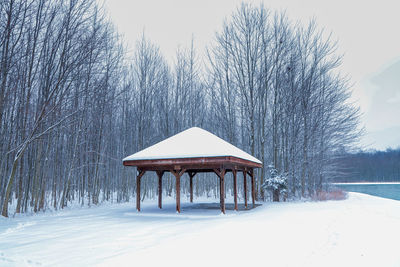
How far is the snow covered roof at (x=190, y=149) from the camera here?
10.7m

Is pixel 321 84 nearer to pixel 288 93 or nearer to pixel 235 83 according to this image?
pixel 288 93

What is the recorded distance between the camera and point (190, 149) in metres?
11.3

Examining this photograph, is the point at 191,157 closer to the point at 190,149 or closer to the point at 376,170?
the point at 190,149

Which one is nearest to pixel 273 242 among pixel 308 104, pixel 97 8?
pixel 97 8

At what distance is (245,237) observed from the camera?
6852 millimetres

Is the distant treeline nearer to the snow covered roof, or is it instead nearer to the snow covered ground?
the snow covered roof

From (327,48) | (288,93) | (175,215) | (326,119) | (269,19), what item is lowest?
(175,215)

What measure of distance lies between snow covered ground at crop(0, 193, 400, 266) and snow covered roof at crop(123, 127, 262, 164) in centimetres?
257

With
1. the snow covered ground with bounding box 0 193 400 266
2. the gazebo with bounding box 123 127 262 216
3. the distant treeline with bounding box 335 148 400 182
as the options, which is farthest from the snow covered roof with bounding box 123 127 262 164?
the distant treeline with bounding box 335 148 400 182

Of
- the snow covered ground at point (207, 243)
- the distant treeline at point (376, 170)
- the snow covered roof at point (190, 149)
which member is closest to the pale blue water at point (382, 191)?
the snow covered roof at point (190, 149)

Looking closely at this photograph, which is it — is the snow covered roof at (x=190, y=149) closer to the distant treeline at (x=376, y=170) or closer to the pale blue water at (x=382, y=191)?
the pale blue water at (x=382, y=191)

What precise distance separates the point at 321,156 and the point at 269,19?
1068 centimetres

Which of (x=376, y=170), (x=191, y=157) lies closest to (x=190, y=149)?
(x=191, y=157)

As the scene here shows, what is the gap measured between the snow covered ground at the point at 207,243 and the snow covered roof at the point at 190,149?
2.57m
